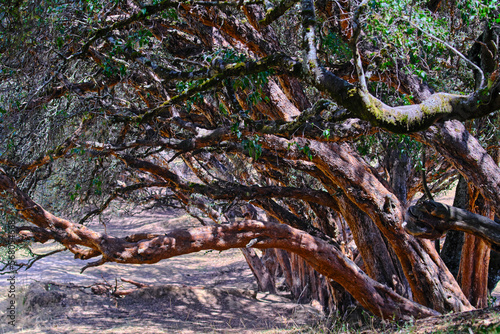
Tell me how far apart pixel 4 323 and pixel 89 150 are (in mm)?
4401

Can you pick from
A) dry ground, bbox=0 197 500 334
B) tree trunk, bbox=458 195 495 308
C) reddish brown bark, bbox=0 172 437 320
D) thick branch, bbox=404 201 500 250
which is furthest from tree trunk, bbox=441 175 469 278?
thick branch, bbox=404 201 500 250

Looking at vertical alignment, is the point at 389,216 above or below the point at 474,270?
above

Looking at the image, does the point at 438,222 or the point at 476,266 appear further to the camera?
the point at 476,266

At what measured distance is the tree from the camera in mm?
4199

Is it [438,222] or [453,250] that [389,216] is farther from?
[453,250]

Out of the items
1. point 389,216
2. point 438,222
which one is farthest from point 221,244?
point 438,222

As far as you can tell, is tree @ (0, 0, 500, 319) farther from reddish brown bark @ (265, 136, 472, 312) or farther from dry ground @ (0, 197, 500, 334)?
dry ground @ (0, 197, 500, 334)

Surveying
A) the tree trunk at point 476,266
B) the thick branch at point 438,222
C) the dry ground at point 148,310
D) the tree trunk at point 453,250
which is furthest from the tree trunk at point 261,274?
the thick branch at point 438,222

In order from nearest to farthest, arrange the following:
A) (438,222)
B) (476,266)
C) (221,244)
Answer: (438,222) → (221,244) → (476,266)

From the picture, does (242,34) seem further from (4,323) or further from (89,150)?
(4,323)

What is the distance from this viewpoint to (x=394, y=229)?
5715mm

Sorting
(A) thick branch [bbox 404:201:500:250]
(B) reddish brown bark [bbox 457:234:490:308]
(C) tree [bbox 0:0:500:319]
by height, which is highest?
(C) tree [bbox 0:0:500:319]

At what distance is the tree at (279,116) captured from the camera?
420cm

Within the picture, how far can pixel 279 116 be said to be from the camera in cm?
598
